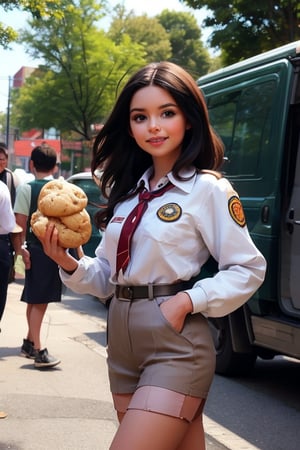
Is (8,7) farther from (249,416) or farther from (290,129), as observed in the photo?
(249,416)

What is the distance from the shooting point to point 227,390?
586 centimetres

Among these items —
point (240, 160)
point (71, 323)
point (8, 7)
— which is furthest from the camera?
point (8, 7)

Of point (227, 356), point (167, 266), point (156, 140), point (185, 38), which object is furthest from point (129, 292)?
point (185, 38)

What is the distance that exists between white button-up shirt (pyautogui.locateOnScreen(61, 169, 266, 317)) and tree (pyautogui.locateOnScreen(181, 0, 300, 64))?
12.2 m

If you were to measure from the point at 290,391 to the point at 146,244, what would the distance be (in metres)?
3.86

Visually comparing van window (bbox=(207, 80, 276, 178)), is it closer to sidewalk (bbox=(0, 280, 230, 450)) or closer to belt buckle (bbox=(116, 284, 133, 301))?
sidewalk (bbox=(0, 280, 230, 450))

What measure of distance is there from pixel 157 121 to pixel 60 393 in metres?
3.31

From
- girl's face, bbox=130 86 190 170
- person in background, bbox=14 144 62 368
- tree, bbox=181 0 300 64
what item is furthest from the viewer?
tree, bbox=181 0 300 64

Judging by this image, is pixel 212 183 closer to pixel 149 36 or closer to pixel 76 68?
pixel 76 68

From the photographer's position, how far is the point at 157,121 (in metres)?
2.62

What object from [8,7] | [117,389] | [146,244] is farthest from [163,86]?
[8,7]

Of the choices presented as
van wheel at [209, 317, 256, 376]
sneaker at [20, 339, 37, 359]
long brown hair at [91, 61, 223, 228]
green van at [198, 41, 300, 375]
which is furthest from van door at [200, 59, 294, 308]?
long brown hair at [91, 61, 223, 228]

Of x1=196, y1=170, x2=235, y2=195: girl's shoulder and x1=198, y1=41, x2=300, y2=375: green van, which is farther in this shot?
x1=198, y1=41, x2=300, y2=375: green van

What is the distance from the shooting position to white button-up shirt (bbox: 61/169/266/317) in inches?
95.7
